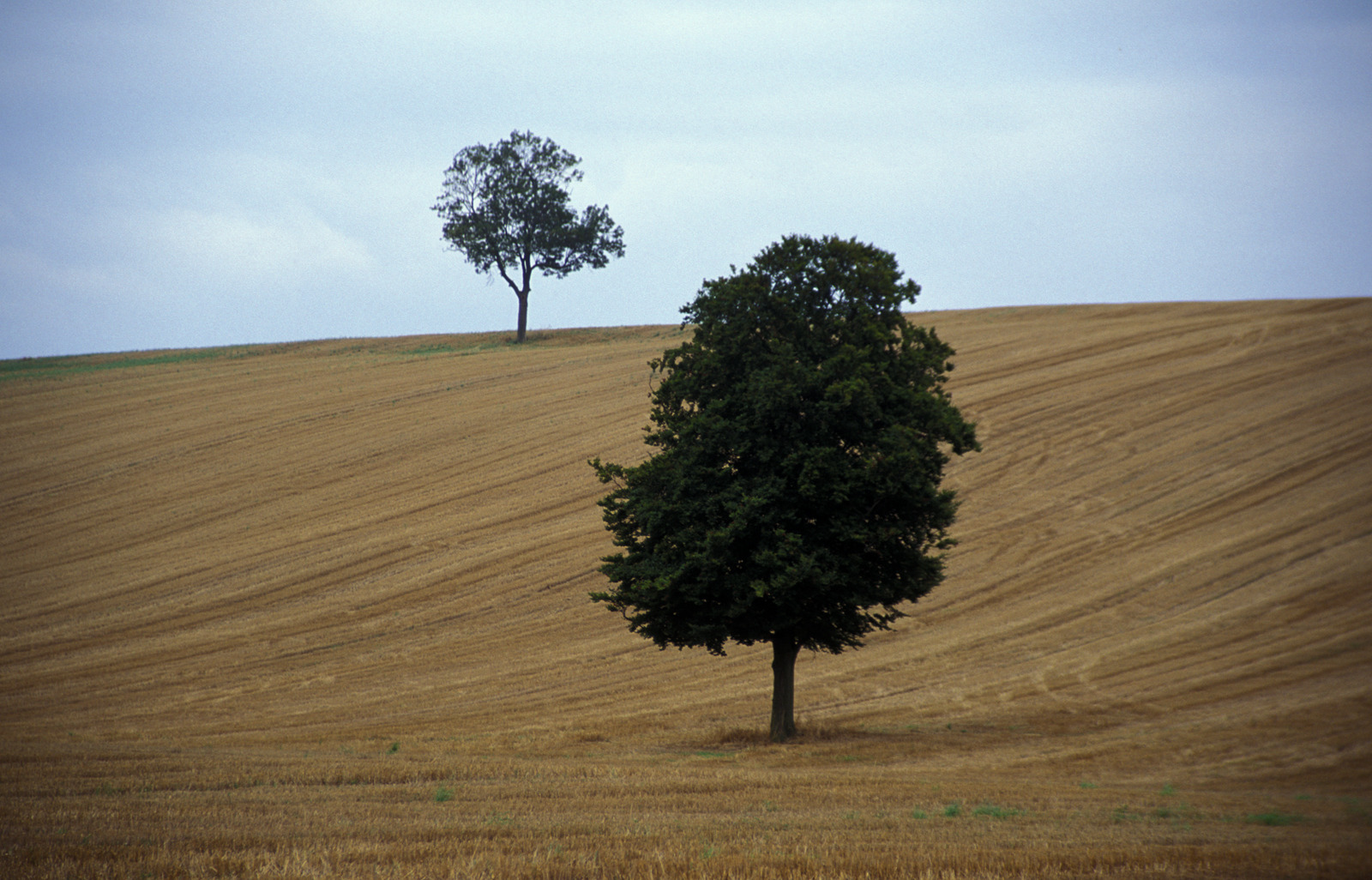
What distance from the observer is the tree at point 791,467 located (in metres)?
16.0

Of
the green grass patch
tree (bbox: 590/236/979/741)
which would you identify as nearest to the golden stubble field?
tree (bbox: 590/236/979/741)

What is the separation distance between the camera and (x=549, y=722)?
19703mm

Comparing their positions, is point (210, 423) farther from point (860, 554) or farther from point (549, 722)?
point (860, 554)

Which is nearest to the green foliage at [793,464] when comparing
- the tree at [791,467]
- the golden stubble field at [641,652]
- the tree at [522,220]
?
the tree at [791,467]

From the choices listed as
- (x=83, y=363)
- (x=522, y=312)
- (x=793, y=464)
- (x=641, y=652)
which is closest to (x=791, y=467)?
(x=793, y=464)

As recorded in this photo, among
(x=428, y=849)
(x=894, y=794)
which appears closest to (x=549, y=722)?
(x=894, y=794)

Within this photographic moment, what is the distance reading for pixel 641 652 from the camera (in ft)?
81.1

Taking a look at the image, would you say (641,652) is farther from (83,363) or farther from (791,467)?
(83,363)

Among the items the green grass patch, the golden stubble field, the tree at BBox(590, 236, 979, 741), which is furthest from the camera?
the green grass patch

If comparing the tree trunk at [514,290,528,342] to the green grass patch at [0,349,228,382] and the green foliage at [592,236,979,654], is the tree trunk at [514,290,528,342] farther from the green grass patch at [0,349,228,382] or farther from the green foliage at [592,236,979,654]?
the green foliage at [592,236,979,654]

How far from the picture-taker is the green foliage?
16.0 m

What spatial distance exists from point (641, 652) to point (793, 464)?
10348mm

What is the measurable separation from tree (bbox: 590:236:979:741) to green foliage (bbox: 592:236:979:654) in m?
0.03

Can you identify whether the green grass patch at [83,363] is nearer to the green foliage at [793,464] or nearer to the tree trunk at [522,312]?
the tree trunk at [522,312]
